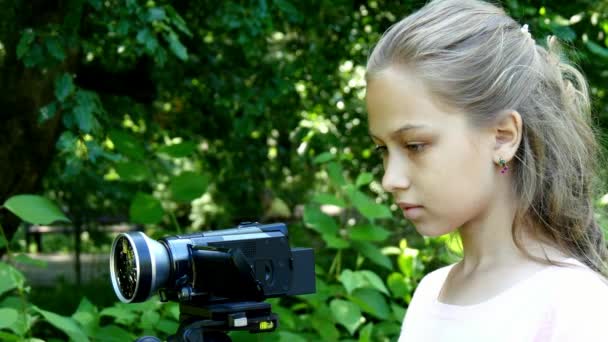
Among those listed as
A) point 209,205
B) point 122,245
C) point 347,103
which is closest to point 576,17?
point 347,103

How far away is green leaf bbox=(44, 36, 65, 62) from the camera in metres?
3.23

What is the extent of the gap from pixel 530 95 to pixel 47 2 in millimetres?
2623

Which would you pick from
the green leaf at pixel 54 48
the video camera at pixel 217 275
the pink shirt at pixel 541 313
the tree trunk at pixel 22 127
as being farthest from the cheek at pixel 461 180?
the tree trunk at pixel 22 127

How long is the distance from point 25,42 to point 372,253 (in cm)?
151

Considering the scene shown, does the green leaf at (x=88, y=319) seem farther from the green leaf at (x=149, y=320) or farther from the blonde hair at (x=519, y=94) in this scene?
the blonde hair at (x=519, y=94)

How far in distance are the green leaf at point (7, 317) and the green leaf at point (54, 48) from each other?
48.8 inches

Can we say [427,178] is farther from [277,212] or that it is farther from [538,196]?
[277,212]

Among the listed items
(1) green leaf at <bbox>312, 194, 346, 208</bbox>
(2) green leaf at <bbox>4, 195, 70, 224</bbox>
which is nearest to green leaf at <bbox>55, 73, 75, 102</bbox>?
(2) green leaf at <bbox>4, 195, 70, 224</bbox>

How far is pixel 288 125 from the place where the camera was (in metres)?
5.09

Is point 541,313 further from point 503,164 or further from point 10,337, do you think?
point 10,337

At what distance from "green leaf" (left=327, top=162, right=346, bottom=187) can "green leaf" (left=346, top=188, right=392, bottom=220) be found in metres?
0.05

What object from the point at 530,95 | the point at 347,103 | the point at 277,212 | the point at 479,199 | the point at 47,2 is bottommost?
the point at 277,212

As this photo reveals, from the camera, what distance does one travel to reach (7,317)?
7.43ft

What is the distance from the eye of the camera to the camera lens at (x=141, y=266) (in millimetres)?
1581
